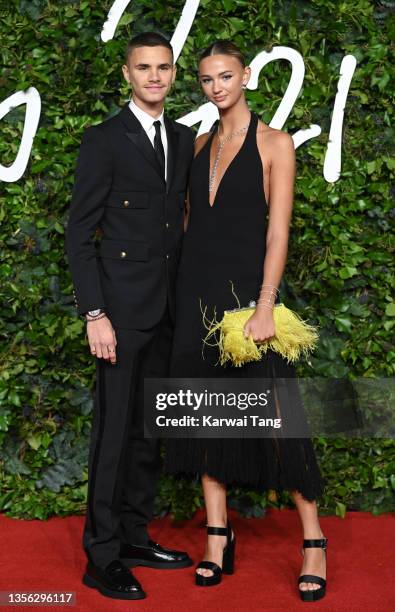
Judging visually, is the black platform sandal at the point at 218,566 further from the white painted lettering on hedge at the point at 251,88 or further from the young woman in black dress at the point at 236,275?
the white painted lettering on hedge at the point at 251,88

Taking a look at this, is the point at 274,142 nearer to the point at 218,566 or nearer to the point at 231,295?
the point at 231,295

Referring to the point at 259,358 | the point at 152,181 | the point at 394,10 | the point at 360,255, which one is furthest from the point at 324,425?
the point at 394,10

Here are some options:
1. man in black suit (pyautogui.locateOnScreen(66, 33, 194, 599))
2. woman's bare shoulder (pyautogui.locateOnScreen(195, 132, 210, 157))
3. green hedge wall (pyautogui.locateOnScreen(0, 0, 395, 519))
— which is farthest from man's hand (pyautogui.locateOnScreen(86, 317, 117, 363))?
green hedge wall (pyautogui.locateOnScreen(0, 0, 395, 519))

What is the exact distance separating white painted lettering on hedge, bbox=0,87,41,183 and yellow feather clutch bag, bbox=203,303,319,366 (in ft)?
4.22

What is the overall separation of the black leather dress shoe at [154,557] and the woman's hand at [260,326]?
90cm

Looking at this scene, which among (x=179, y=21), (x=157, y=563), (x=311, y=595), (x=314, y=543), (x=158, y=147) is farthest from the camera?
(x=179, y=21)

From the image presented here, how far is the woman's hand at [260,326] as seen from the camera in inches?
122

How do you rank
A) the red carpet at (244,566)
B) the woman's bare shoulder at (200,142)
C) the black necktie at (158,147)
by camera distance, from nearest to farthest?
1. the red carpet at (244,566)
2. the black necktie at (158,147)
3. the woman's bare shoulder at (200,142)

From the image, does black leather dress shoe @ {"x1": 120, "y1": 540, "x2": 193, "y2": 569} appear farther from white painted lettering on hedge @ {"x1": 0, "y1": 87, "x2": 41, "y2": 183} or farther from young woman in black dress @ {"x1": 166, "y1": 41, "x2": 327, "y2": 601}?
white painted lettering on hedge @ {"x1": 0, "y1": 87, "x2": 41, "y2": 183}

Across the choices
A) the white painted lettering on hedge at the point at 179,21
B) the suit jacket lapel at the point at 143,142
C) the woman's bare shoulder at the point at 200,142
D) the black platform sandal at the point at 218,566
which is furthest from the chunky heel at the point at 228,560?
the white painted lettering on hedge at the point at 179,21

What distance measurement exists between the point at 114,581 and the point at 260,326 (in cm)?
97

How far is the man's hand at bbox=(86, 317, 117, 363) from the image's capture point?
318 cm

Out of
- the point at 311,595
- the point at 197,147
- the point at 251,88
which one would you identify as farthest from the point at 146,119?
the point at 311,595

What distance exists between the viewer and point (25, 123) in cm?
398
